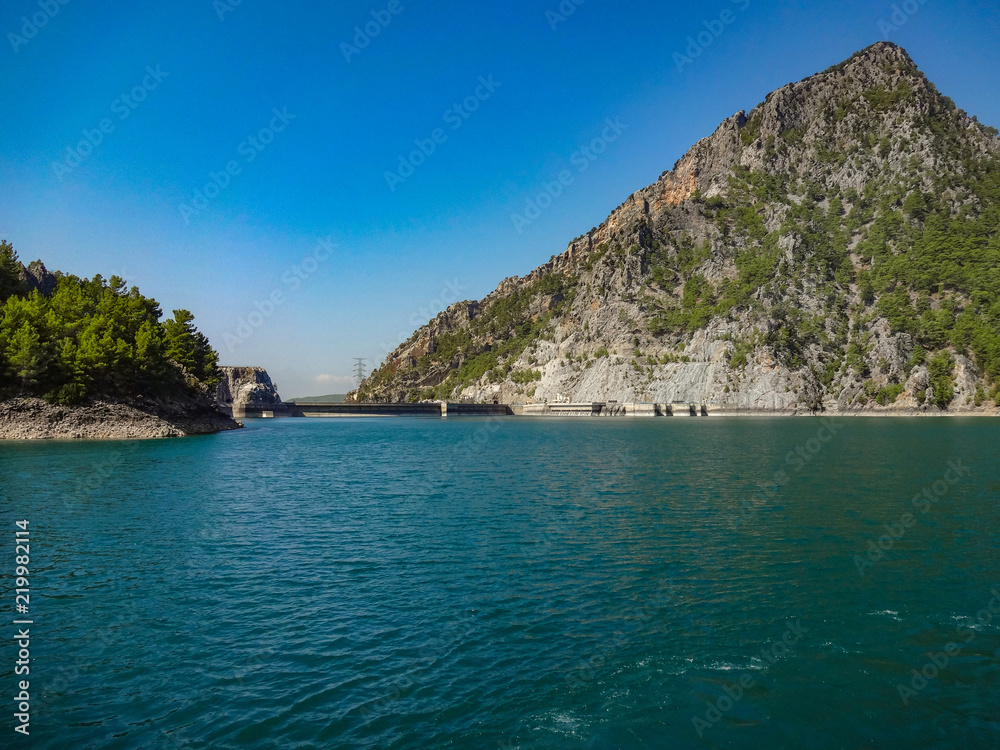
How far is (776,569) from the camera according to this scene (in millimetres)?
23344

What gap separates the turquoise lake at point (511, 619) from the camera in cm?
1258

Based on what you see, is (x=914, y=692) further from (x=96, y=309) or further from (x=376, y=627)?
(x=96, y=309)

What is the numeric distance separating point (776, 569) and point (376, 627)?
15996mm

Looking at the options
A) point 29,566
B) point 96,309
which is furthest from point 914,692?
point 96,309

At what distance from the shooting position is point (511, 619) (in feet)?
60.0
